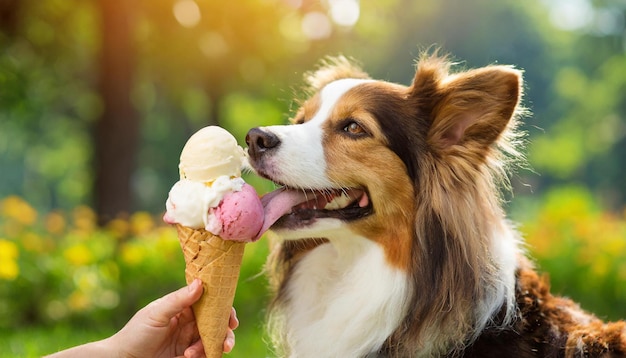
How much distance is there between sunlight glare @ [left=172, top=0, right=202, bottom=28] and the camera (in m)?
14.4

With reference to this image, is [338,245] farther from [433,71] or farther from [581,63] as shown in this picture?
[581,63]

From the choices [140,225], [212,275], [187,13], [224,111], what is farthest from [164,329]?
[224,111]

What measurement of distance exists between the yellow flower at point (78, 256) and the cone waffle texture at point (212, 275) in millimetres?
4790

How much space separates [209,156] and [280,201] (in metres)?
0.57

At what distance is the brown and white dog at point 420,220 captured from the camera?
332cm

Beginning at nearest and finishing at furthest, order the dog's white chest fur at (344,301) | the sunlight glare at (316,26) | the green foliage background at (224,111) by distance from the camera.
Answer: the dog's white chest fur at (344,301) → the green foliage background at (224,111) → the sunlight glare at (316,26)

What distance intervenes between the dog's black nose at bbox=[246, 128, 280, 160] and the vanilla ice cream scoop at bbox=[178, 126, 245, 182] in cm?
33

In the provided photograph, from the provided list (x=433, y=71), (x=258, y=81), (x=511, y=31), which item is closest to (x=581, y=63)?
(x=511, y=31)

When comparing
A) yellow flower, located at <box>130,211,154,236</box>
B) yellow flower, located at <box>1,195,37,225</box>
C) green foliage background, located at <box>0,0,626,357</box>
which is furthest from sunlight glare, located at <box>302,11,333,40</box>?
yellow flower, located at <box>1,195,37,225</box>

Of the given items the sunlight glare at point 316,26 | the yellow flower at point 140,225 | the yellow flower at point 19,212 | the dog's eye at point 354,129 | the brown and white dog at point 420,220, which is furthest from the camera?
the sunlight glare at point 316,26

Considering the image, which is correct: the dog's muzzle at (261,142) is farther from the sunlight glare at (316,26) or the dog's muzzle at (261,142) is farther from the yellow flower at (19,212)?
the sunlight glare at (316,26)

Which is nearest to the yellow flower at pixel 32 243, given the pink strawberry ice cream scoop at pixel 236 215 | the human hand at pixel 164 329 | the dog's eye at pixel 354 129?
the human hand at pixel 164 329

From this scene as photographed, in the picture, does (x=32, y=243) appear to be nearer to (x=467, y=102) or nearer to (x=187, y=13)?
(x=467, y=102)

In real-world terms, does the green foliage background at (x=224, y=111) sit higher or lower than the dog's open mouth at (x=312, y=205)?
lower
